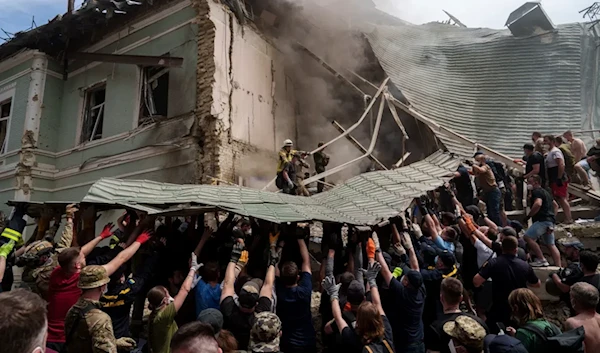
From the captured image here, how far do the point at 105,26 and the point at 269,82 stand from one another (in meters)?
4.97

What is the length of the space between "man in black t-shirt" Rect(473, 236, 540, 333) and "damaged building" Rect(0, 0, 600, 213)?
4912 millimetres

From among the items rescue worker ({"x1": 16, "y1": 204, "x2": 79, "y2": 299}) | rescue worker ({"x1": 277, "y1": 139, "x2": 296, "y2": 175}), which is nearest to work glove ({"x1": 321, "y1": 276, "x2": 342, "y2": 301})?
rescue worker ({"x1": 16, "y1": 204, "x2": 79, "y2": 299})

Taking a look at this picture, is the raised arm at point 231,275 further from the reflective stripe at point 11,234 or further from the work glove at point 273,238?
the reflective stripe at point 11,234

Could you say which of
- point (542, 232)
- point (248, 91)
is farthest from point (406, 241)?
point (248, 91)

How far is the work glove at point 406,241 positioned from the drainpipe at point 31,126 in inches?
439

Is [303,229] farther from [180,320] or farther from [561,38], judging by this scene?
[561,38]

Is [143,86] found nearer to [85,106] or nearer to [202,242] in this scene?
[85,106]

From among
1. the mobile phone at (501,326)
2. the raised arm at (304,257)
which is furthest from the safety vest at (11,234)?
the mobile phone at (501,326)

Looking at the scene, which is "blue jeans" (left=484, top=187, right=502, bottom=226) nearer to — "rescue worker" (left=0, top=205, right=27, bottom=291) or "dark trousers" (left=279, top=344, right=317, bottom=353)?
"dark trousers" (left=279, top=344, right=317, bottom=353)

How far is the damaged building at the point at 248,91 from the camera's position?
30.5ft

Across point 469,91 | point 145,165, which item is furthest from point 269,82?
point 469,91

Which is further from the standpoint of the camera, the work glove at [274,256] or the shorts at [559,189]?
the shorts at [559,189]

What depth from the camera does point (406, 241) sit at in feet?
14.3

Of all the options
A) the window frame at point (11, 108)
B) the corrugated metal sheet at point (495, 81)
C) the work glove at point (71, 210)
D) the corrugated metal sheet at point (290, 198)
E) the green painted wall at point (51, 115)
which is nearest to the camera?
the corrugated metal sheet at point (290, 198)
